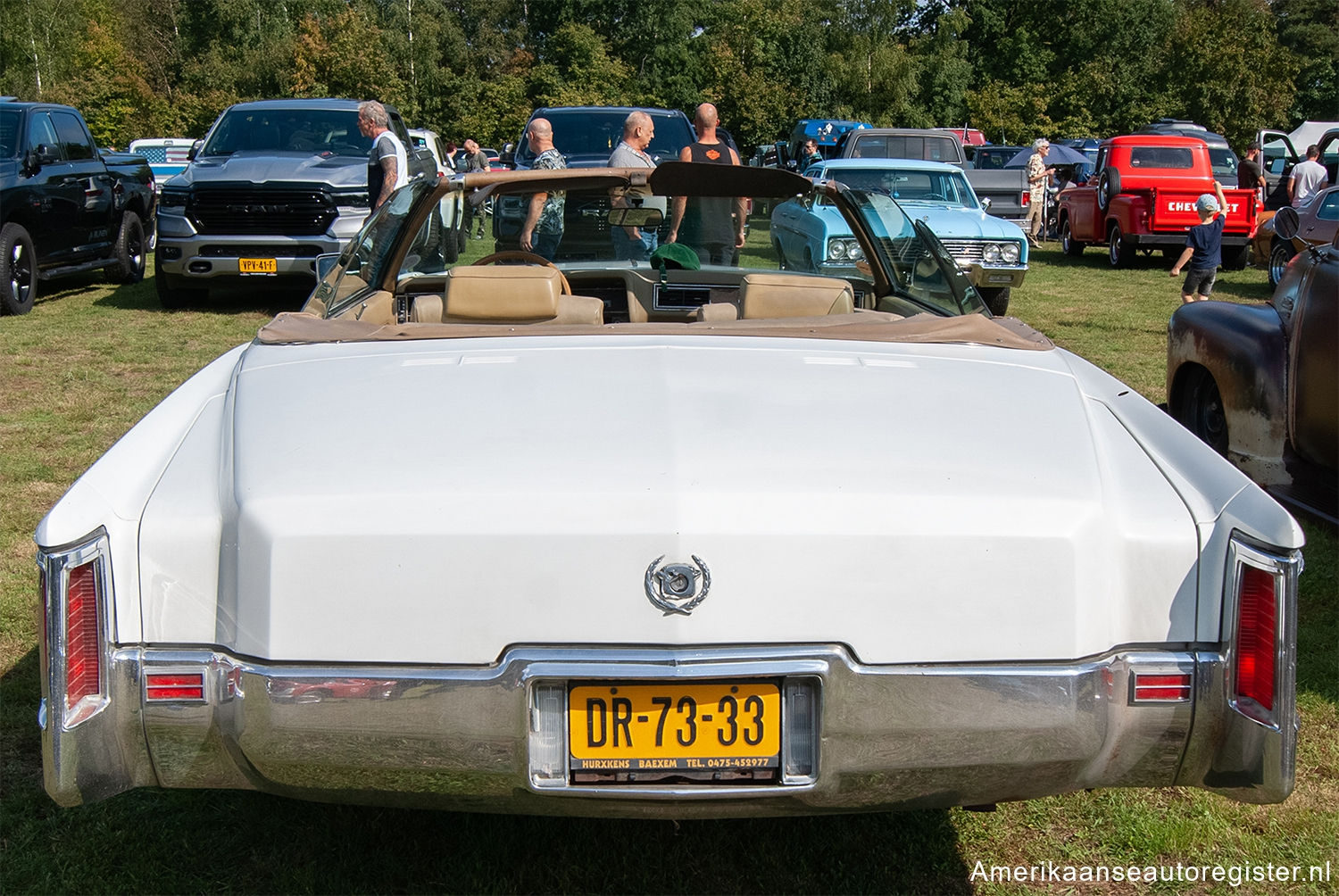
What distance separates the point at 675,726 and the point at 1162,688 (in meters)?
0.82

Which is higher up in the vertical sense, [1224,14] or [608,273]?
[1224,14]

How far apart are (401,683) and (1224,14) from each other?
49.6 metres

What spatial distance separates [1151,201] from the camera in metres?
16.9

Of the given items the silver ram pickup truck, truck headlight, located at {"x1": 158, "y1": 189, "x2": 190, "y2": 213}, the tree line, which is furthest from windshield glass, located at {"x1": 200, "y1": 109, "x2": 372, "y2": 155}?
the tree line

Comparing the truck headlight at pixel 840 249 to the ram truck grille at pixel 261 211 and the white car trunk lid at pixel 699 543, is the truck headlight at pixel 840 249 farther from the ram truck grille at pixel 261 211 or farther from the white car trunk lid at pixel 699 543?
the ram truck grille at pixel 261 211

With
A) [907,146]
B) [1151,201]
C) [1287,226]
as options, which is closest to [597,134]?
[907,146]

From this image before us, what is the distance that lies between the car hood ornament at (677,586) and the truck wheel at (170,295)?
10678 millimetres

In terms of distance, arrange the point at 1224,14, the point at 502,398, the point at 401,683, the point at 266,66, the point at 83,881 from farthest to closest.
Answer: the point at 266,66 < the point at 1224,14 < the point at 83,881 < the point at 502,398 < the point at 401,683

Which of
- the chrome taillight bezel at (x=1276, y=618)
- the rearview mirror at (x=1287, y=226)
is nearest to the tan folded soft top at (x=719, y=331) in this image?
the chrome taillight bezel at (x=1276, y=618)

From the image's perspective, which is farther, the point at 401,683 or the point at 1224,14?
the point at 1224,14

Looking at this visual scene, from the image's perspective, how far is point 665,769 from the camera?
204 cm

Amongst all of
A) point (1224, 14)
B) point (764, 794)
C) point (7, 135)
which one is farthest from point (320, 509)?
point (1224, 14)

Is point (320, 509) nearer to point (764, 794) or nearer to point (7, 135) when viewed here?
point (764, 794)

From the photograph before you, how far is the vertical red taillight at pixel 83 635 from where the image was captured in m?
2.04
